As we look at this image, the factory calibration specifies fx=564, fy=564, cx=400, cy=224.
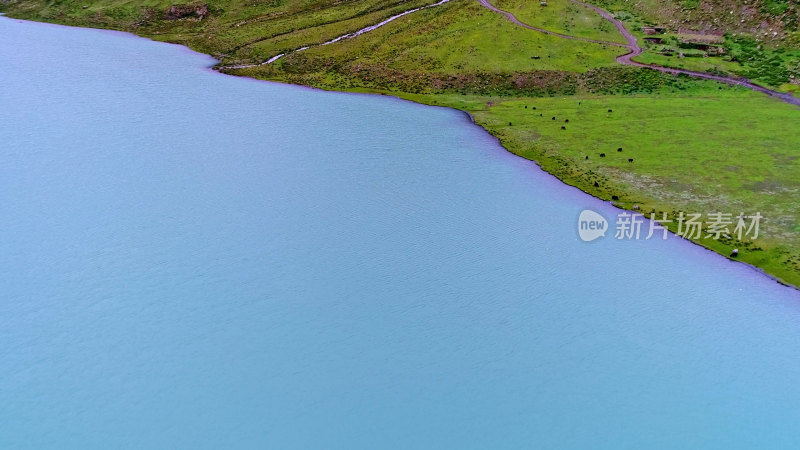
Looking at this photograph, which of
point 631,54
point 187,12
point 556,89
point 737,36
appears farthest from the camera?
point 187,12

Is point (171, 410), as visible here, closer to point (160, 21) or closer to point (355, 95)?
point (355, 95)

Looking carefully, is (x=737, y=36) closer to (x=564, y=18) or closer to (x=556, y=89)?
(x=564, y=18)

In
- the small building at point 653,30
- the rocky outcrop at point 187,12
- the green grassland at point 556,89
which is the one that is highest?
the rocky outcrop at point 187,12

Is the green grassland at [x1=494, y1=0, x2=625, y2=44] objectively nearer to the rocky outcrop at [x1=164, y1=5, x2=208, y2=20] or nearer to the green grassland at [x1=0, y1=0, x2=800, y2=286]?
the green grassland at [x1=0, y1=0, x2=800, y2=286]

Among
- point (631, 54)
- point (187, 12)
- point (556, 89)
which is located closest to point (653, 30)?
point (631, 54)

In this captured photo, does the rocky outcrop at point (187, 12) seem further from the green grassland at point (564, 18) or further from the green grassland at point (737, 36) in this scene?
the green grassland at point (737, 36)

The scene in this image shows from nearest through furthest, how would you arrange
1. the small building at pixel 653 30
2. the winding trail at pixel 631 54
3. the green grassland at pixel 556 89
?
the green grassland at pixel 556 89 → the winding trail at pixel 631 54 → the small building at pixel 653 30

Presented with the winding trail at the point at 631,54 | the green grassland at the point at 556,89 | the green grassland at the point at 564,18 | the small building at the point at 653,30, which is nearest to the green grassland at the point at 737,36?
the small building at the point at 653,30

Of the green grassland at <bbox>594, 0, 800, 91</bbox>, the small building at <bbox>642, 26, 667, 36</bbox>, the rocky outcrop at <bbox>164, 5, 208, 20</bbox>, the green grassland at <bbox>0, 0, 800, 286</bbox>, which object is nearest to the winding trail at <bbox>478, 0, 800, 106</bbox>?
the green grassland at <bbox>594, 0, 800, 91</bbox>
